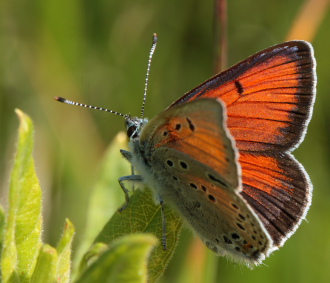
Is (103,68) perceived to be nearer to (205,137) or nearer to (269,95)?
(269,95)

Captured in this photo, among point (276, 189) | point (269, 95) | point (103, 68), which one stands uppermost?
point (103, 68)

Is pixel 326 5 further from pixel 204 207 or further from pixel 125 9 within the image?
pixel 204 207

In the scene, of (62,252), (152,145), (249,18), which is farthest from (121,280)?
(249,18)

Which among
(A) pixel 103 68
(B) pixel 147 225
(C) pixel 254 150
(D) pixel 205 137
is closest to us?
(D) pixel 205 137

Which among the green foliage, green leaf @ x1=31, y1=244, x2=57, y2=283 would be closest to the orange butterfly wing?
the green foliage

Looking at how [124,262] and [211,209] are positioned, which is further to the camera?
[211,209]

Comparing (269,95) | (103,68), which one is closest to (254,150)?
(269,95)

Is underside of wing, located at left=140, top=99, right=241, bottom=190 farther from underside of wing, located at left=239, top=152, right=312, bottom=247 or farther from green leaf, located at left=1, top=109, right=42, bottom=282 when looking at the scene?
green leaf, located at left=1, top=109, right=42, bottom=282
